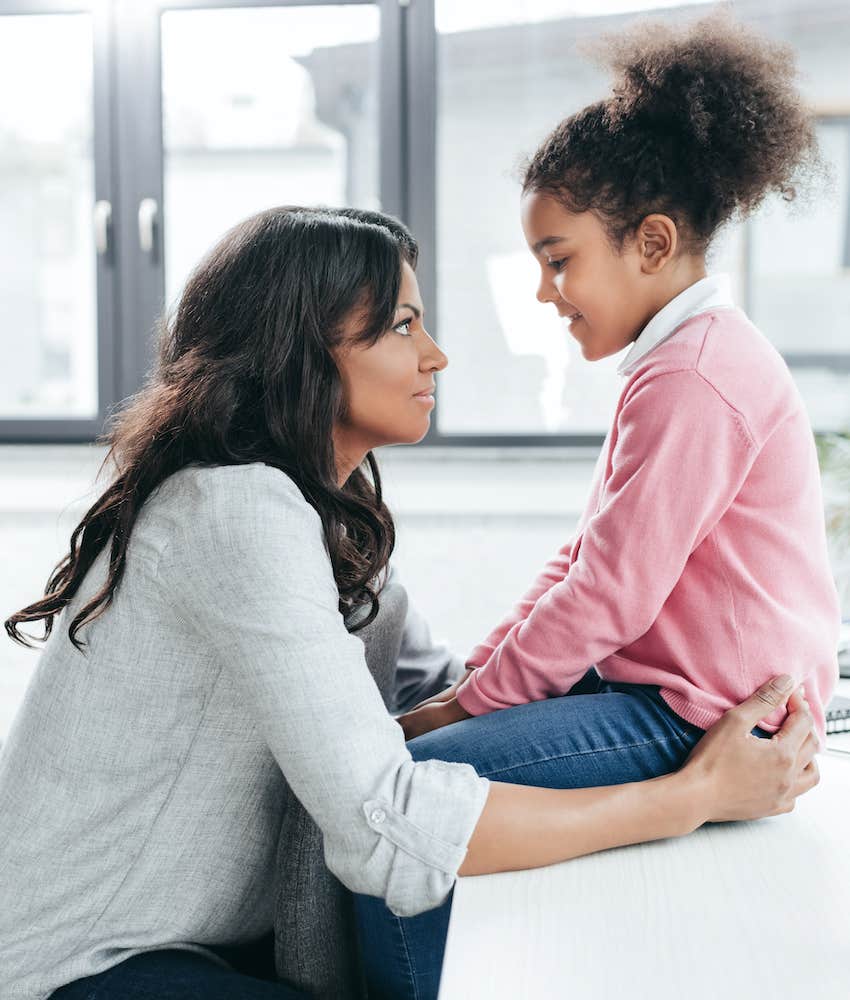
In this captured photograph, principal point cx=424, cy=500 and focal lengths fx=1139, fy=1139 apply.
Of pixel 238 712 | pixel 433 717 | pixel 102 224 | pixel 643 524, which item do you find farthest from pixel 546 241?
pixel 102 224

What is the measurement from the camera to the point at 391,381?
117cm

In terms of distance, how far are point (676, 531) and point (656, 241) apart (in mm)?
392

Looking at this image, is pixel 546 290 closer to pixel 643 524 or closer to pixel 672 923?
pixel 643 524

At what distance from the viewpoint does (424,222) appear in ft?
9.28

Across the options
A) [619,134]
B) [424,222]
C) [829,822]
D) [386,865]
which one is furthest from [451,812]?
[424,222]

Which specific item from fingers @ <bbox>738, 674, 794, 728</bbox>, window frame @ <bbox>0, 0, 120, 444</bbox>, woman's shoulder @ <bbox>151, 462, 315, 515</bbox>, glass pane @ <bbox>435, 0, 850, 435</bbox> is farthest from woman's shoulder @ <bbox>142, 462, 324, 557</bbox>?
window frame @ <bbox>0, 0, 120, 444</bbox>

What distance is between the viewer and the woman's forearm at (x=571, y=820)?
0.87 m

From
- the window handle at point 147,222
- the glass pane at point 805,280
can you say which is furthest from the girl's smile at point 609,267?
the window handle at point 147,222

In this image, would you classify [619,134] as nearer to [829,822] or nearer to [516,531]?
[829,822]

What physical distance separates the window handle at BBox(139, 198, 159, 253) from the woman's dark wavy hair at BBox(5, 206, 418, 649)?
184 centimetres

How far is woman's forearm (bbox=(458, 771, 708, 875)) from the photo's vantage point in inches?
34.4

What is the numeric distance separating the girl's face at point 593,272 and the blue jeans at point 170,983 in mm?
790

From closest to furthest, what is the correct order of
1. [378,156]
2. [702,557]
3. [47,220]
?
[702,557] < [378,156] < [47,220]

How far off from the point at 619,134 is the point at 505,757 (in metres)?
0.71
